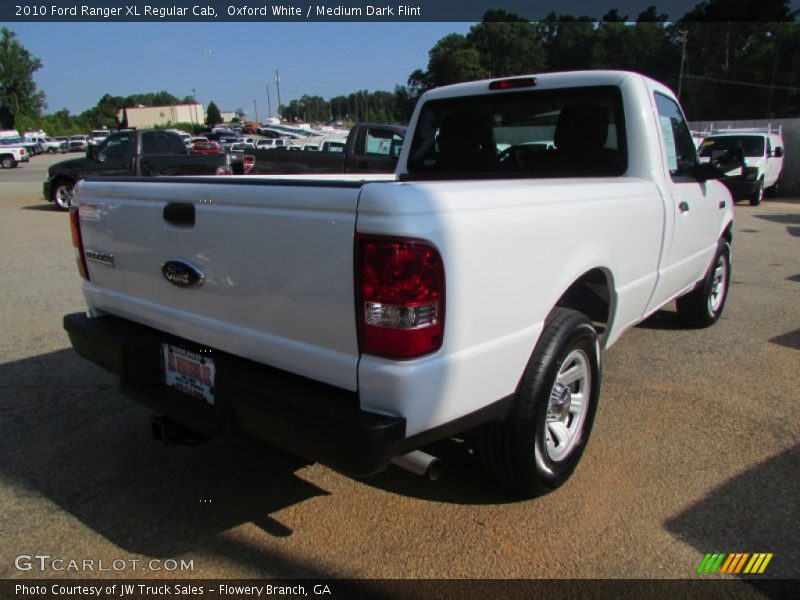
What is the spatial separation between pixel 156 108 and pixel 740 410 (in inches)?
4319

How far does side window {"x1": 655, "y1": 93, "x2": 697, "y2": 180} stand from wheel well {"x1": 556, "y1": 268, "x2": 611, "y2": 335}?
43.8 inches

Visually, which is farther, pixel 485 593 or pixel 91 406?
pixel 91 406

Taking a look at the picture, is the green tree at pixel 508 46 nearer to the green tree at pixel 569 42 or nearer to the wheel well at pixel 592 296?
the green tree at pixel 569 42

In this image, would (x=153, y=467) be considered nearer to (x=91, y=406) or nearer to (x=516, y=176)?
(x=91, y=406)

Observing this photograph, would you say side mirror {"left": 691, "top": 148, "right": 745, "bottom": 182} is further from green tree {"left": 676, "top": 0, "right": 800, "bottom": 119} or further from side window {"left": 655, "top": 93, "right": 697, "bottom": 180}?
green tree {"left": 676, "top": 0, "right": 800, "bottom": 119}

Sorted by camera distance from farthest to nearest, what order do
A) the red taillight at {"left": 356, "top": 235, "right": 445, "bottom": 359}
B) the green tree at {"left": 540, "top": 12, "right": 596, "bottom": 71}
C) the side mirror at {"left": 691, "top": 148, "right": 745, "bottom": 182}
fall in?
the green tree at {"left": 540, "top": 12, "right": 596, "bottom": 71}, the side mirror at {"left": 691, "top": 148, "right": 745, "bottom": 182}, the red taillight at {"left": 356, "top": 235, "right": 445, "bottom": 359}

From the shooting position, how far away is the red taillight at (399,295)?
1861mm

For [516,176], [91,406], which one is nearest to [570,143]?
[516,176]

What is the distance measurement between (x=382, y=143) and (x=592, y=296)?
920 cm

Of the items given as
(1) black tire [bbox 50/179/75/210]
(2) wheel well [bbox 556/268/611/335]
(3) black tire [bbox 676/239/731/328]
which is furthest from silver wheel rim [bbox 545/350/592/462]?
(1) black tire [bbox 50/179/75/210]

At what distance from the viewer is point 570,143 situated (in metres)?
3.73

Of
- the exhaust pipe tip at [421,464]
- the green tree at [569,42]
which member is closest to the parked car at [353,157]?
the exhaust pipe tip at [421,464]

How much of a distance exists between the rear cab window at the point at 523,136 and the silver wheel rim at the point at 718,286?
2249 millimetres

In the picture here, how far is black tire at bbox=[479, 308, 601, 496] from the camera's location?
244 cm
